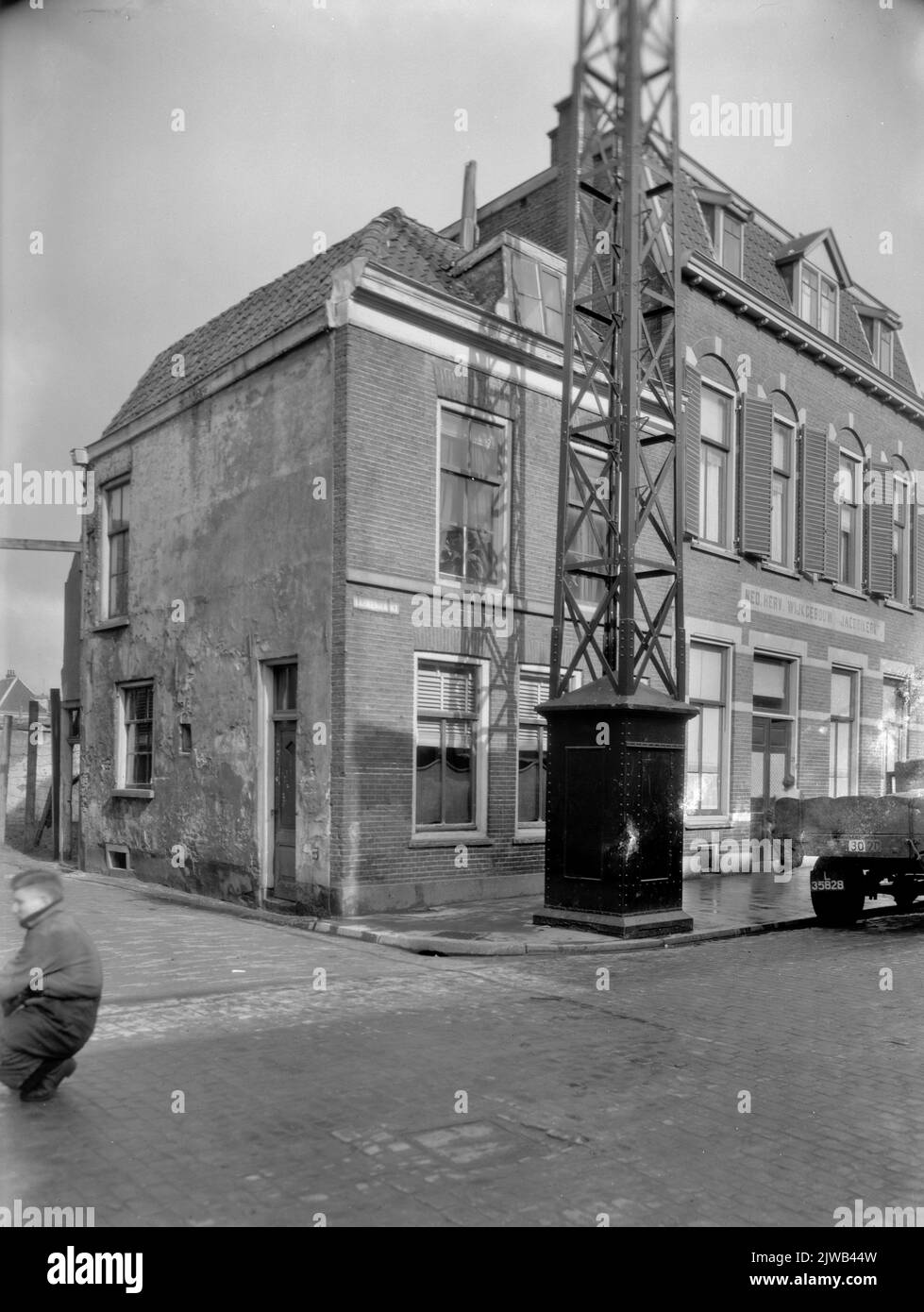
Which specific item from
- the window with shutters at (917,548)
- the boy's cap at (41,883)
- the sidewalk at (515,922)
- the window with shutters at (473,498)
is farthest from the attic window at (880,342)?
the boy's cap at (41,883)

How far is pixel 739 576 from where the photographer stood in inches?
726

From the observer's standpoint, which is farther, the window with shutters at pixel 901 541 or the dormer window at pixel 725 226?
the window with shutters at pixel 901 541

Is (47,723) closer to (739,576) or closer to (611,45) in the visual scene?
(739,576)

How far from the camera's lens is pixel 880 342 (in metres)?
23.2

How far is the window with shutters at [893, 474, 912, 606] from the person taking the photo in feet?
75.1

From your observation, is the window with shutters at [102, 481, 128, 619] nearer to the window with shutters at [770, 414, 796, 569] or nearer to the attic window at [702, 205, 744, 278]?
the attic window at [702, 205, 744, 278]

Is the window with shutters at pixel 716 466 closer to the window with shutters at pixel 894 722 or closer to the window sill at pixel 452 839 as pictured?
the window with shutters at pixel 894 722

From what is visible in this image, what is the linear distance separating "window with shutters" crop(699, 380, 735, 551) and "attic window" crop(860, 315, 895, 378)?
6.19 m

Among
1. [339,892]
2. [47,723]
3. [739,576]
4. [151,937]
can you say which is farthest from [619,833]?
[47,723]

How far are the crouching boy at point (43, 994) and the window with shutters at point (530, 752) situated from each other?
9455 mm

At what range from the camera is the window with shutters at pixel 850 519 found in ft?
69.7

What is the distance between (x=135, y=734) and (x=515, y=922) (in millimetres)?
8295

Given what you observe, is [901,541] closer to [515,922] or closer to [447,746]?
[447,746]

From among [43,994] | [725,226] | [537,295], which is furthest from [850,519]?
[43,994]
